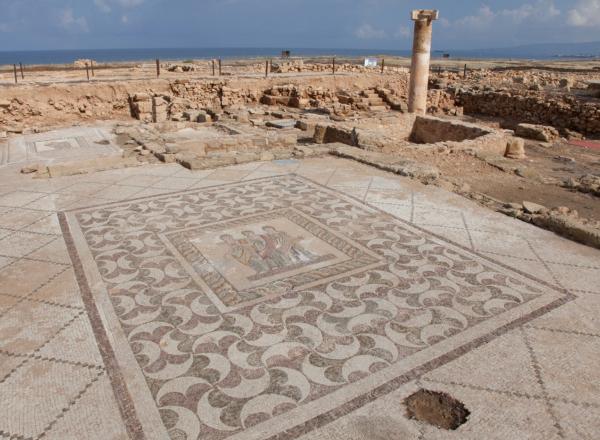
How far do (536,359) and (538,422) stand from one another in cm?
50

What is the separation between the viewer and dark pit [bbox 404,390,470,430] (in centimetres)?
209

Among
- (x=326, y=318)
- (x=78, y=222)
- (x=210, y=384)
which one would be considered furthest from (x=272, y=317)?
(x=78, y=222)


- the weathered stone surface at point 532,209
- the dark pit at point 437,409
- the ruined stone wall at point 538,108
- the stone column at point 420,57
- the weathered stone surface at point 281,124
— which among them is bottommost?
the dark pit at point 437,409

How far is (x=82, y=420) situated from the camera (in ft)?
6.74

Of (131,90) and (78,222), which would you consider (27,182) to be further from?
(131,90)

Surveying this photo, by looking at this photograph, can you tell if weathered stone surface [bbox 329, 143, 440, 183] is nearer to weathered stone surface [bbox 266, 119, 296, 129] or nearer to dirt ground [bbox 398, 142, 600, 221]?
dirt ground [bbox 398, 142, 600, 221]

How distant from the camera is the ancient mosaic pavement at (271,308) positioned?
7.27 feet

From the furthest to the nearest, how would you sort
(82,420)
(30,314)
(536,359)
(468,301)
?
(468,301), (30,314), (536,359), (82,420)

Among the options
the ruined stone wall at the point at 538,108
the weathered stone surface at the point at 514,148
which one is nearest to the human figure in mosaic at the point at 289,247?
the weathered stone surface at the point at 514,148

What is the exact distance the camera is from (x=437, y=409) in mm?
2164

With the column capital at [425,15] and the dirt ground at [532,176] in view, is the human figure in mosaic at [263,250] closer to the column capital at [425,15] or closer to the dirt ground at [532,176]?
the dirt ground at [532,176]

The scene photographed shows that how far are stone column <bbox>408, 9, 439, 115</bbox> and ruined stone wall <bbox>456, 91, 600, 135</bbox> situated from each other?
5.25 m

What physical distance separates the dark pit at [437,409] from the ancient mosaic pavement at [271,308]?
136 millimetres

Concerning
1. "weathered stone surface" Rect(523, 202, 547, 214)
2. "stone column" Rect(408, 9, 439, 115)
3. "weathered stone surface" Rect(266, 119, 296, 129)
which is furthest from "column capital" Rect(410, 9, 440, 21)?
"weathered stone surface" Rect(523, 202, 547, 214)
